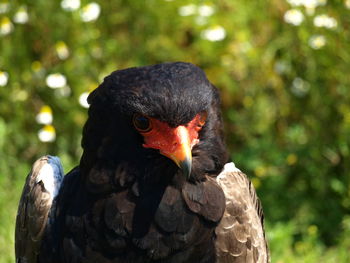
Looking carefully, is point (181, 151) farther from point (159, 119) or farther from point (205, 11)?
point (205, 11)

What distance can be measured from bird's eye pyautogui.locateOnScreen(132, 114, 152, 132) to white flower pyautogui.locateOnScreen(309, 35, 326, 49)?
297 cm

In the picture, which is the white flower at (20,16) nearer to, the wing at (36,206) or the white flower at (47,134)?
the white flower at (47,134)

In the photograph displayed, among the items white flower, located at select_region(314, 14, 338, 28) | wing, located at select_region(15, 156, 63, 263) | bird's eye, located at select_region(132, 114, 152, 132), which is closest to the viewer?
bird's eye, located at select_region(132, 114, 152, 132)

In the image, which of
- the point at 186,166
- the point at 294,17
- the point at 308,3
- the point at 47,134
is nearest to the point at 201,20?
the point at 294,17

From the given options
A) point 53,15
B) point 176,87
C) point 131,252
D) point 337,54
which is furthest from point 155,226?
point 53,15

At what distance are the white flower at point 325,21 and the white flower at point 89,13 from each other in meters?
1.72

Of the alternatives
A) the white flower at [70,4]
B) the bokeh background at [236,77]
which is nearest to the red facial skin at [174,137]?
the bokeh background at [236,77]

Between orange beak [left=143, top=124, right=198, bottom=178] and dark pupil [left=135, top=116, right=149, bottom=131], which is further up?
dark pupil [left=135, top=116, right=149, bottom=131]

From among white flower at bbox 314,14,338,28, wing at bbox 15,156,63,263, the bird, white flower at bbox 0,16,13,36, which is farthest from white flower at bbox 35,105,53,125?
the bird

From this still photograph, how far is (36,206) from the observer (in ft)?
12.2

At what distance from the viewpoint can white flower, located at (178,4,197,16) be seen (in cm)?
638

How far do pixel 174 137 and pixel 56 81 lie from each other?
3.07 m

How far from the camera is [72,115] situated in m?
6.17

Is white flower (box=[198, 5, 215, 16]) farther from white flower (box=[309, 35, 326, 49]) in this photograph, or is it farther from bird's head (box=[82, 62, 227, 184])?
bird's head (box=[82, 62, 227, 184])
